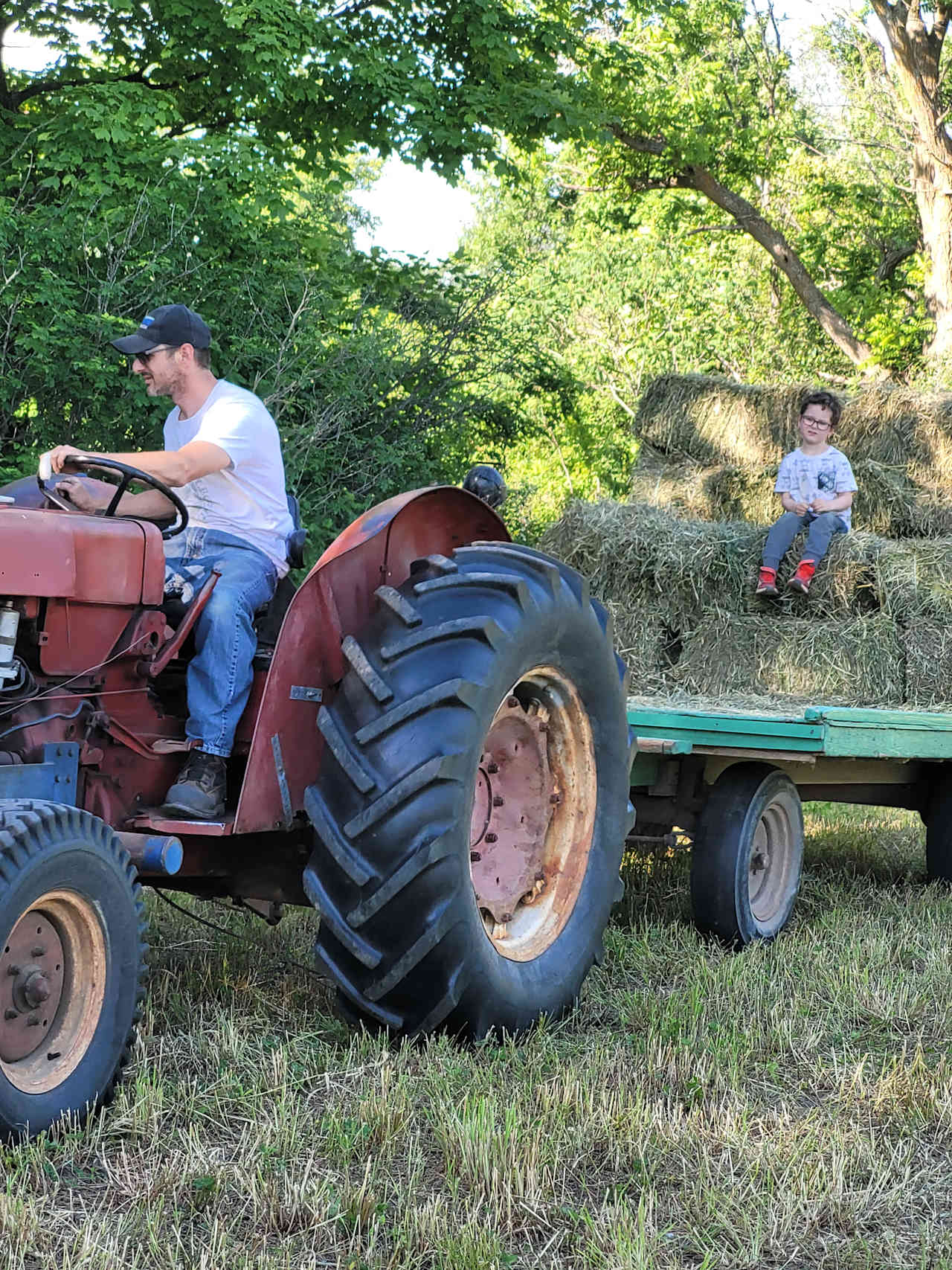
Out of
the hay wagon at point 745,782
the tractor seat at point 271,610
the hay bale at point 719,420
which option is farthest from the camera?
the hay bale at point 719,420

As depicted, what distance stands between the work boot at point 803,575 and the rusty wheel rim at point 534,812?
373 centimetres

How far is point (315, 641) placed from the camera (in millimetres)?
3508

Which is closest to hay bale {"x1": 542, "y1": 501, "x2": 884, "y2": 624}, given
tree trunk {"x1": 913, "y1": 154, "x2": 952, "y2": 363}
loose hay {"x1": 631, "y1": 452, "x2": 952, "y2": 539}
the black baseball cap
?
loose hay {"x1": 631, "y1": 452, "x2": 952, "y2": 539}

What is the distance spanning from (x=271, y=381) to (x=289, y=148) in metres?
2.57

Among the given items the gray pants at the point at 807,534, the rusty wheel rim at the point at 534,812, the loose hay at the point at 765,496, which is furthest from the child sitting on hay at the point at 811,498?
the rusty wheel rim at the point at 534,812

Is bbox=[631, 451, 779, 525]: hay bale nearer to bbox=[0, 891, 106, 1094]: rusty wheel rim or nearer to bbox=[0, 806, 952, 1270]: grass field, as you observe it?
bbox=[0, 806, 952, 1270]: grass field

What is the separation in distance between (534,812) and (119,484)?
4.64ft

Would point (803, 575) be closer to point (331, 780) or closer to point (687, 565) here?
point (687, 565)

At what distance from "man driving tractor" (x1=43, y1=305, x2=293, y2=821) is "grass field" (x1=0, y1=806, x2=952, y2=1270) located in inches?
27.7

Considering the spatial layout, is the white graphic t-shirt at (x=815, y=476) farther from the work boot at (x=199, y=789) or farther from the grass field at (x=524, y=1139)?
the work boot at (x=199, y=789)

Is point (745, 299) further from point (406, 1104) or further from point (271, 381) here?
point (406, 1104)

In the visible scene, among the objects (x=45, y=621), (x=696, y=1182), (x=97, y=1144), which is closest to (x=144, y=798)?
(x=45, y=621)

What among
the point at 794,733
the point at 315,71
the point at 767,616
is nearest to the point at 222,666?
the point at 794,733

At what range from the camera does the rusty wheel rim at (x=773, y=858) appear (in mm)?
5180
